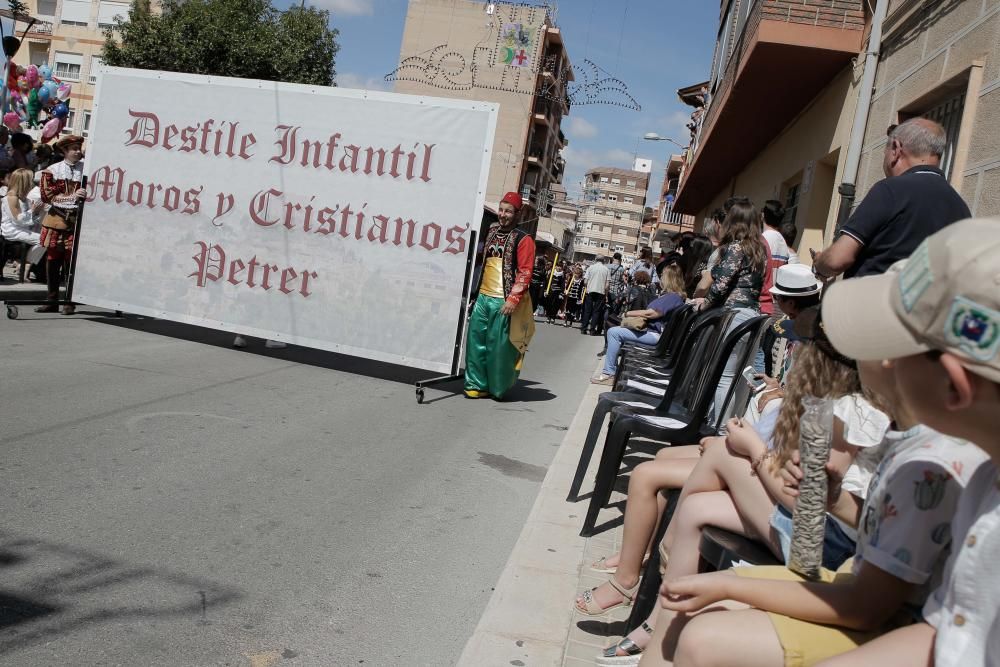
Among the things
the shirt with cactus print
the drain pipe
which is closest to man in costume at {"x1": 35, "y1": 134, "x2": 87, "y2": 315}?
the drain pipe

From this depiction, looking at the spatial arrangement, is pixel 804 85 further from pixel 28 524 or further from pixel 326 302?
pixel 28 524

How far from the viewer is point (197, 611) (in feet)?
10.3

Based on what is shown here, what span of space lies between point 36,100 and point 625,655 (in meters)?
20.4

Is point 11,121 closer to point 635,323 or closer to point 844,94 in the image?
point 635,323

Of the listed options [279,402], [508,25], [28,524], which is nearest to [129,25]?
[508,25]

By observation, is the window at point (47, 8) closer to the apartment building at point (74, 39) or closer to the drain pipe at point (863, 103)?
the apartment building at point (74, 39)

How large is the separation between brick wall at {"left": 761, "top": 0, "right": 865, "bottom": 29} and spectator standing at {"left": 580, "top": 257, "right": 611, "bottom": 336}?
9918mm

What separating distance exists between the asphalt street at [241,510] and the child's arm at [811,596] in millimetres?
1264

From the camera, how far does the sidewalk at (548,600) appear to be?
3.05 metres

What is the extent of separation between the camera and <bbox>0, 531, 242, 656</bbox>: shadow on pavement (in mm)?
2906

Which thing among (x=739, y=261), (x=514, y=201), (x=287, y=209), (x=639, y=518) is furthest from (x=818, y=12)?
(x=639, y=518)

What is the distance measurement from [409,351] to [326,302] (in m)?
0.98

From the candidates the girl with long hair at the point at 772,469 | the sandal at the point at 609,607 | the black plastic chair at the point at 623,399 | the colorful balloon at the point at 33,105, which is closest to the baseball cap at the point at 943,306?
the girl with long hair at the point at 772,469

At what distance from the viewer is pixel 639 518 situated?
136 inches
